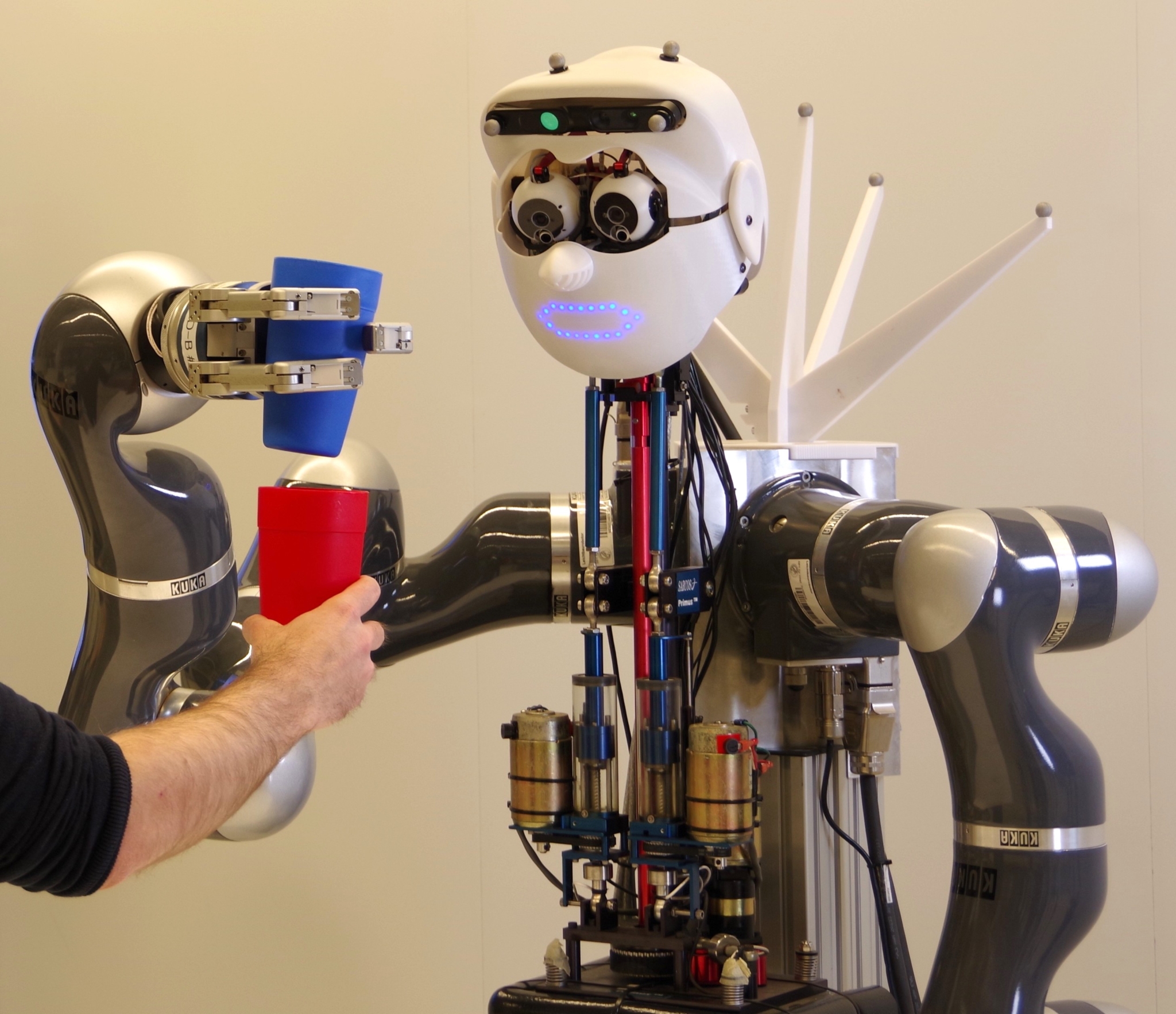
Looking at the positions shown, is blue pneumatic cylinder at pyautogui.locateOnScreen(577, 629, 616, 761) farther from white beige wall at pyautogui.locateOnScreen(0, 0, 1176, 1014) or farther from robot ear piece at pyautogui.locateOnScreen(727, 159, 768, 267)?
white beige wall at pyautogui.locateOnScreen(0, 0, 1176, 1014)

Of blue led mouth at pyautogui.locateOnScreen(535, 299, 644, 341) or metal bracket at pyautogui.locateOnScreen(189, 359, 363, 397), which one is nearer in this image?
metal bracket at pyautogui.locateOnScreen(189, 359, 363, 397)

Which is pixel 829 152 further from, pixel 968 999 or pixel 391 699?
pixel 968 999

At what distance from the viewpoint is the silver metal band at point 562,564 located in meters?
1.55

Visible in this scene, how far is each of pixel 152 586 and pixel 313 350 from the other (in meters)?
0.37

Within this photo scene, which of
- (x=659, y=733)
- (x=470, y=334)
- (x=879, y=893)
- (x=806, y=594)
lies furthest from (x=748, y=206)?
(x=470, y=334)

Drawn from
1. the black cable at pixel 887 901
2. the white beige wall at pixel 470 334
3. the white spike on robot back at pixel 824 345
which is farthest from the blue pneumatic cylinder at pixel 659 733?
the white beige wall at pixel 470 334

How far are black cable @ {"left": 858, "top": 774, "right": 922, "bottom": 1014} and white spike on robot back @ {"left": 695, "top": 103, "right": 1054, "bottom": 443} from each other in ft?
1.35

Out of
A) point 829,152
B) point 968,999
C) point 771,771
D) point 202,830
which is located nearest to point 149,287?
point 202,830

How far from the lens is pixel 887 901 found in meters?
1.54

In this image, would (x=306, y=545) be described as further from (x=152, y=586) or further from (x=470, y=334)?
(x=470, y=334)

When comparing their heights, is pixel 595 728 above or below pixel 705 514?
below

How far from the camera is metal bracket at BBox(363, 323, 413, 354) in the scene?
4.19 ft

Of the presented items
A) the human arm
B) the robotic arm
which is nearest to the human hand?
the human arm

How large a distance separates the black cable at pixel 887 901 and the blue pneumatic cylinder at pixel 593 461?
409 millimetres
